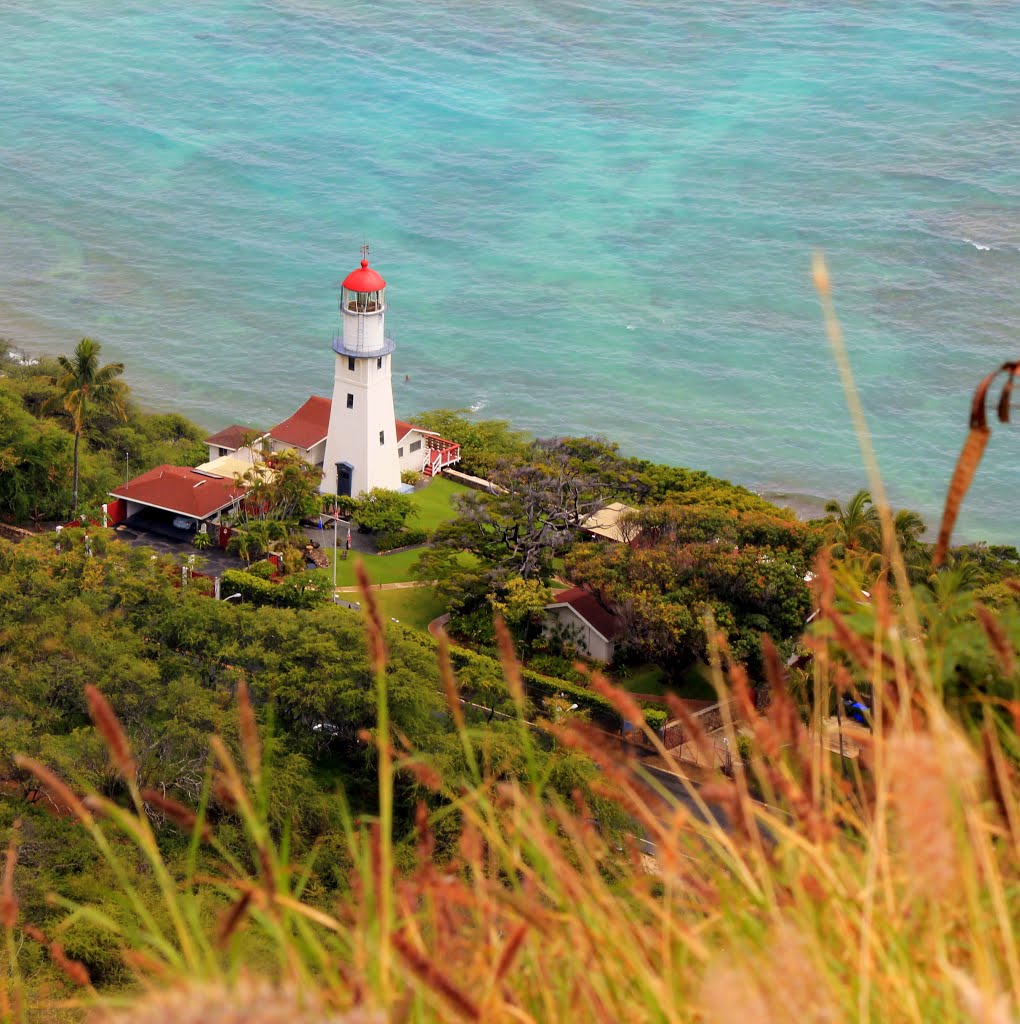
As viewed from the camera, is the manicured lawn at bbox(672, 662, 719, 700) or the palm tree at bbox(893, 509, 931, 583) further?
the manicured lawn at bbox(672, 662, 719, 700)

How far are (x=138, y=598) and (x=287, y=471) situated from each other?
9.59 metres

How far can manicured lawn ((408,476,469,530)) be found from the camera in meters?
42.5

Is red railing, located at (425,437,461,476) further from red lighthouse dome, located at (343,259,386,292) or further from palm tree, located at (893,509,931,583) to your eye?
palm tree, located at (893,509,931,583)

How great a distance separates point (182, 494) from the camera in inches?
1630

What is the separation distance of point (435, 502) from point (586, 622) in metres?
10.8

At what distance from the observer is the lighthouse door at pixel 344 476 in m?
43.9

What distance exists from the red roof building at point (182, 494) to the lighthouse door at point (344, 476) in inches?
129

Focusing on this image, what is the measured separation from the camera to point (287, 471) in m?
40.2

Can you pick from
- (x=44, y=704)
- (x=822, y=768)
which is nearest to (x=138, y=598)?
(x=44, y=704)

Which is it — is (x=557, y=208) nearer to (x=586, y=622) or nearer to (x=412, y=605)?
(x=412, y=605)

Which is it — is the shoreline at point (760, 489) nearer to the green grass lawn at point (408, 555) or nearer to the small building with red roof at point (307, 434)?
the green grass lawn at point (408, 555)

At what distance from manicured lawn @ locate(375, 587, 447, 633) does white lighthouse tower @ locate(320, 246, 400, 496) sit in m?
6.76

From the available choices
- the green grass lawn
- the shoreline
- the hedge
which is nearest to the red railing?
the green grass lawn

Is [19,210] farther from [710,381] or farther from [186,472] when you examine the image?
[186,472]
